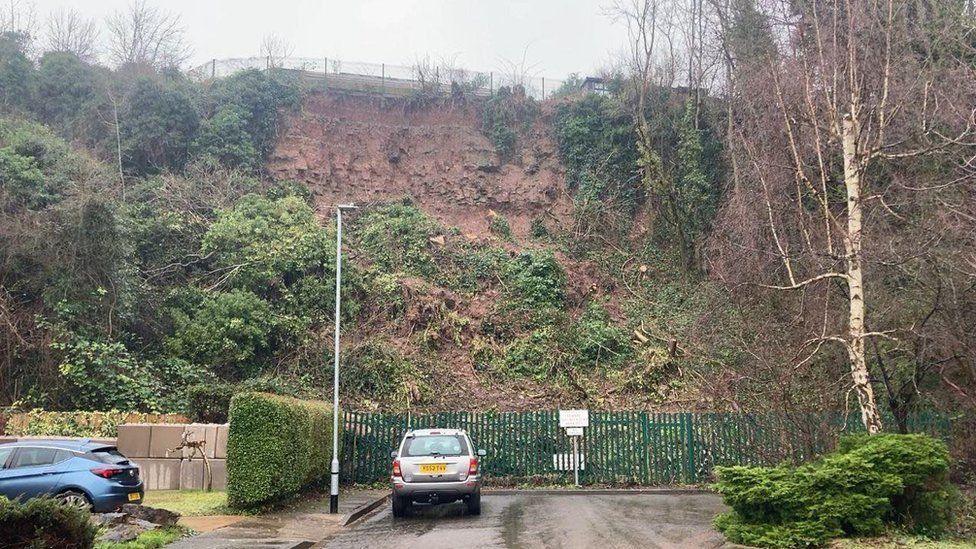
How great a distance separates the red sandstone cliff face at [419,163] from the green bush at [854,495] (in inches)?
967

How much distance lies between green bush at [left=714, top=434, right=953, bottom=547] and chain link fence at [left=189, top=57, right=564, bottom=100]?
104ft

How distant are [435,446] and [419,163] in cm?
2352

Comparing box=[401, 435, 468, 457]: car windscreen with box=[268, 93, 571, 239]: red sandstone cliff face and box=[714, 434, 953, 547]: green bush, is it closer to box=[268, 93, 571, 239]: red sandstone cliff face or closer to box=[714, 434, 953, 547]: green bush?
box=[714, 434, 953, 547]: green bush

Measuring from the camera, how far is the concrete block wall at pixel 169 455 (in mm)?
17328

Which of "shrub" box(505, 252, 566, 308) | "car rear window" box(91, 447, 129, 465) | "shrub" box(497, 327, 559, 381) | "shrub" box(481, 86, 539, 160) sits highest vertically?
"shrub" box(481, 86, 539, 160)

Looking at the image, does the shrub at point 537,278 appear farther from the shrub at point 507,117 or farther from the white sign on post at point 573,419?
the white sign on post at point 573,419

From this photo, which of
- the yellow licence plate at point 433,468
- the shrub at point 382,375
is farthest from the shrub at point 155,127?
the yellow licence plate at point 433,468

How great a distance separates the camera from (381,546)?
1112 cm

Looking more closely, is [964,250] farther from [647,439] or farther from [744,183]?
[744,183]

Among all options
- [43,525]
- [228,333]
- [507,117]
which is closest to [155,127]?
[228,333]

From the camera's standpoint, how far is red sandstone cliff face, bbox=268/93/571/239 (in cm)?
3434

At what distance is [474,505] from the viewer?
1453 cm

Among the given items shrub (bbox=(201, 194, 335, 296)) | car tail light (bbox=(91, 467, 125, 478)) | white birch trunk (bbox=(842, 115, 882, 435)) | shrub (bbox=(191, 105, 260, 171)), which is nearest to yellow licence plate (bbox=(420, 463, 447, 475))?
car tail light (bbox=(91, 467, 125, 478))

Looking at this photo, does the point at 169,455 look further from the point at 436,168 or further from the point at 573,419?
the point at 436,168
